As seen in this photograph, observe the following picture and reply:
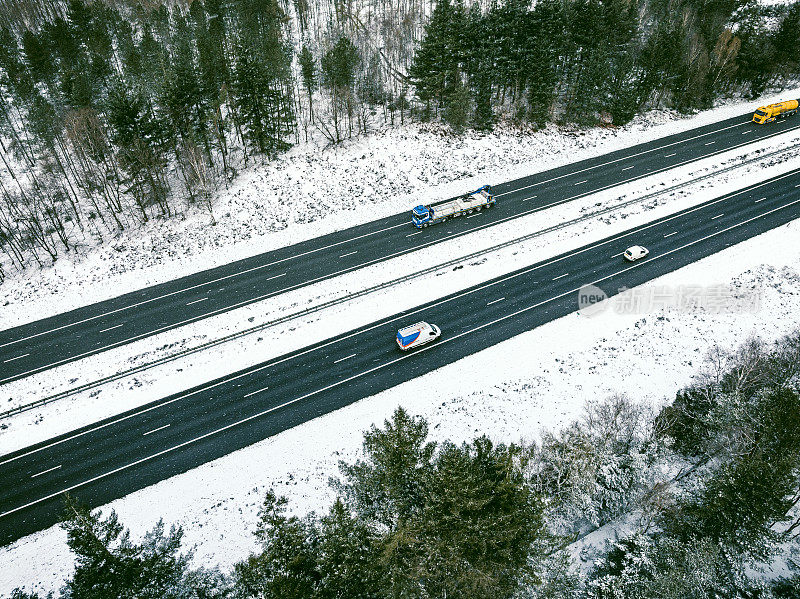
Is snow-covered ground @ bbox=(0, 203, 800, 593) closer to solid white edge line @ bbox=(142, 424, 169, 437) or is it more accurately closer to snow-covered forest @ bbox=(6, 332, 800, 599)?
snow-covered forest @ bbox=(6, 332, 800, 599)

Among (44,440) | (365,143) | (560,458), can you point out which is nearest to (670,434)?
(560,458)

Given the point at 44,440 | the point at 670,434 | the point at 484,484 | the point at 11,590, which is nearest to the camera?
the point at 484,484

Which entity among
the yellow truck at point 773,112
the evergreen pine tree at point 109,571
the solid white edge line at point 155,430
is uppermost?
the yellow truck at point 773,112

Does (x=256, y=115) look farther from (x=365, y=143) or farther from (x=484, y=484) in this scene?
(x=484, y=484)

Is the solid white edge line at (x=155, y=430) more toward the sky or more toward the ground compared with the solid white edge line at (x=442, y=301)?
more toward the ground

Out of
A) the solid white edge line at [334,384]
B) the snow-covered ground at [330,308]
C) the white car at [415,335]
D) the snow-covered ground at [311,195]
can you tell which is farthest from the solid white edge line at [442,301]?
the snow-covered ground at [311,195]

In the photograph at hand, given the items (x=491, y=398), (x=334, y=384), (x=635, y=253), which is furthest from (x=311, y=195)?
(x=635, y=253)

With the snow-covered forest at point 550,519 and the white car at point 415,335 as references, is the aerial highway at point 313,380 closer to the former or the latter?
the white car at point 415,335
